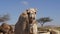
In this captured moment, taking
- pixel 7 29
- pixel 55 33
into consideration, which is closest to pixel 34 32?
pixel 7 29

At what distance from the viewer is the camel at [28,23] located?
19.3ft

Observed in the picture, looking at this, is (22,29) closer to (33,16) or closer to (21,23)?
(21,23)

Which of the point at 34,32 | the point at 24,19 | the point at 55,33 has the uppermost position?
the point at 24,19

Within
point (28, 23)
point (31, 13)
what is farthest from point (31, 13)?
point (28, 23)

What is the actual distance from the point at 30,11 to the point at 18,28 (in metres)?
0.74

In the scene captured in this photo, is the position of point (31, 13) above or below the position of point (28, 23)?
above

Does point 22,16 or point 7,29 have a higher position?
point 22,16

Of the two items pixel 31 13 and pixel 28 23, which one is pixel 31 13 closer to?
pixel 31 13

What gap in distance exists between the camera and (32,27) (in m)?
5.88

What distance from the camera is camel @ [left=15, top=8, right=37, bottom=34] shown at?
589 centimetres

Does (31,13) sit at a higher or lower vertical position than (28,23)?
higher

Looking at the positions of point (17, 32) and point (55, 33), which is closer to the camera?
point (17, 32)

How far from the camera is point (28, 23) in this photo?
6059mm

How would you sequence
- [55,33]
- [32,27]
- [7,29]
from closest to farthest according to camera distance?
[32,27] → [7,29] → [55,33]
